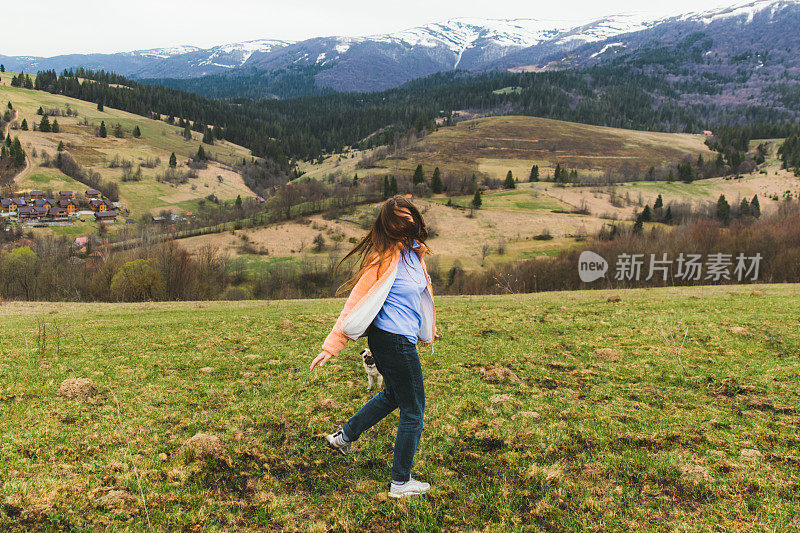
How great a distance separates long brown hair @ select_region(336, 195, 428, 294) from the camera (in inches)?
200

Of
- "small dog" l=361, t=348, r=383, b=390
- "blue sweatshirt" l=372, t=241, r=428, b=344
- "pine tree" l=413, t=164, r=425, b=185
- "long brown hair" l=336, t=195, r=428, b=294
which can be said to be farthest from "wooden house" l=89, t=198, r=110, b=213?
"blue sweatshirt" l=372, t=241, r=428, b=344

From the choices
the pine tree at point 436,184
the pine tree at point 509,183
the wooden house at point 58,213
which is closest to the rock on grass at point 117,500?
the pine tree at point 436,184

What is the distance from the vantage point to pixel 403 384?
16.4 ft

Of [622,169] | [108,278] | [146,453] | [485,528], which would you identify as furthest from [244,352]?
[622,169]

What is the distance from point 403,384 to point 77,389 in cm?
749

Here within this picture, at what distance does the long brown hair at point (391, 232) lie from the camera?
5082 millimetres

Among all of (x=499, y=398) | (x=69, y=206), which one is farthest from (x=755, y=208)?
(x=69, y=206)

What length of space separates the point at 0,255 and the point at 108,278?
18555 millimetres

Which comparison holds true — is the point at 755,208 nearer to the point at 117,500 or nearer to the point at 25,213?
the point at 117,500

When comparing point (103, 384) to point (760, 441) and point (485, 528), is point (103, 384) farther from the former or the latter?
point (760, 441)

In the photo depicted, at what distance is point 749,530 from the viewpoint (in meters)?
4.36

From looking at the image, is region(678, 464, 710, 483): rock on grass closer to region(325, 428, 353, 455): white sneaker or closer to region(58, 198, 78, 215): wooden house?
region(325, 428, 353, 455): white sneaker

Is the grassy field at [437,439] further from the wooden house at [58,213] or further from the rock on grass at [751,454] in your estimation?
the wooden house at [58,213]

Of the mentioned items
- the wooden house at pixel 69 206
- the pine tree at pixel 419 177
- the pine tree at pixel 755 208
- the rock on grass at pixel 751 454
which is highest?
the pine tree at pixel 419 177
